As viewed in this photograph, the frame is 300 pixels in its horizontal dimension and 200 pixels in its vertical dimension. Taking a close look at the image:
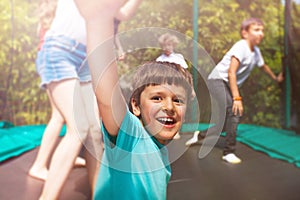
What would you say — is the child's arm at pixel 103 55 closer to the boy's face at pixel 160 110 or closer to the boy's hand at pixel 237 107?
the boy's face at pixel 160 110

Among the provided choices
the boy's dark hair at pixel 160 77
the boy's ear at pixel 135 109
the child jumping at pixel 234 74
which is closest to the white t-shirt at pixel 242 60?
the child jumping at pixel 234 74

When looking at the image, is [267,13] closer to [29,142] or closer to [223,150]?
[223,150]

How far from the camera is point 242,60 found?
1402 millimetres

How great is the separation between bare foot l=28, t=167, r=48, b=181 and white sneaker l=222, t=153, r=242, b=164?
2.17 ft

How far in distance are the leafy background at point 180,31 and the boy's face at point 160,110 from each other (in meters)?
0.43

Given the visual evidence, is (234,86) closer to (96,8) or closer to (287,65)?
(287,65)

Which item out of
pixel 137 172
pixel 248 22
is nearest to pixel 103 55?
pixel 137 172

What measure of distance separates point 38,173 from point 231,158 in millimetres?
726

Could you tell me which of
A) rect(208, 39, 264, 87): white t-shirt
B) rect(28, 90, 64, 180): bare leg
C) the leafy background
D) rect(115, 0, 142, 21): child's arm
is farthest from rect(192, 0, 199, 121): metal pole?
rect(28, 90, 64, 180): bare leg

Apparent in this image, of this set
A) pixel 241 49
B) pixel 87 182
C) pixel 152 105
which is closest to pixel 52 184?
pixel 87 182

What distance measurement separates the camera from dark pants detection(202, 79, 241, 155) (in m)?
1.11

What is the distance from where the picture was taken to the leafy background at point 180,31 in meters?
1.35

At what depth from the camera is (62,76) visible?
3.98 ft

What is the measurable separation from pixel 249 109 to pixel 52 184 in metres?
0.83
